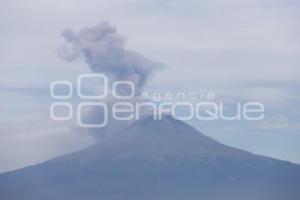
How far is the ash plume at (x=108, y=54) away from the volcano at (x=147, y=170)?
241 mm

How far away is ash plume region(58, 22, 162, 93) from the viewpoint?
3932mm

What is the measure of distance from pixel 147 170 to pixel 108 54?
0.63 m

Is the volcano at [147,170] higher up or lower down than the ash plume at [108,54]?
lower down

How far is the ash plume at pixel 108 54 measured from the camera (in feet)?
12.9

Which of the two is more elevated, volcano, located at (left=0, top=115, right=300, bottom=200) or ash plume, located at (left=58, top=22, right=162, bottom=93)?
ash plume, located at (left=58, top=22, right=162, bottom=93)

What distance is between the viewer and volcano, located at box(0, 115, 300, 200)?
3.98 metres

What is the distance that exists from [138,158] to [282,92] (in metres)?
0.82

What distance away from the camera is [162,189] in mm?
4039

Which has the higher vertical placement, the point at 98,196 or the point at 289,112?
the point at 289,112

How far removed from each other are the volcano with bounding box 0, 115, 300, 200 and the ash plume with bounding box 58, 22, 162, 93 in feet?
0.79

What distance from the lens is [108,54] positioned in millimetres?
3979

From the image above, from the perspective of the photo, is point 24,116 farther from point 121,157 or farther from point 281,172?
point 281,172

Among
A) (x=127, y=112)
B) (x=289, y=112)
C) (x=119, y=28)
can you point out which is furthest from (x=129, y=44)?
(x=289, y=112)

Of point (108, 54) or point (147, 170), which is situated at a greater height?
point (108, 54)
